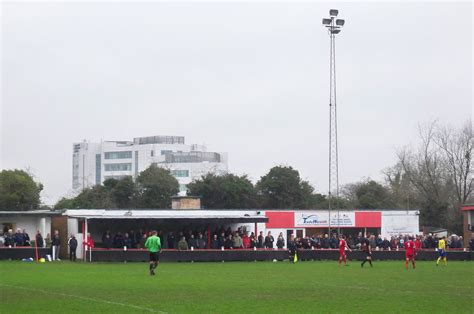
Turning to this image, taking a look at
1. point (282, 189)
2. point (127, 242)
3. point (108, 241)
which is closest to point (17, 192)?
point (282, 189)

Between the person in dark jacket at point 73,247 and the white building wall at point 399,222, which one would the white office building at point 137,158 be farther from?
the person in dark jacket at point 73,247

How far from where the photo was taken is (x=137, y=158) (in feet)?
579

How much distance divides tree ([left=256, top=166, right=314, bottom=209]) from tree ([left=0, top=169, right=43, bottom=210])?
22.8 meters

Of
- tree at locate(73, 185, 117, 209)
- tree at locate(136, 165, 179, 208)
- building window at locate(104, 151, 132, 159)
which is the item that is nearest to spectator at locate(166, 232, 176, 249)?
tree at locate(73, 185, 117, 209)

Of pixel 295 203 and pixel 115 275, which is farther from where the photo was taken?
pixel 295 203

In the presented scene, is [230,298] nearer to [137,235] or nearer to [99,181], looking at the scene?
[137,235]

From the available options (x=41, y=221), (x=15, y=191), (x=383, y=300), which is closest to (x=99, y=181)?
(x=15, y=191)

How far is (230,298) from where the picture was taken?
22344mm

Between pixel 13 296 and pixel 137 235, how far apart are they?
27953 mm

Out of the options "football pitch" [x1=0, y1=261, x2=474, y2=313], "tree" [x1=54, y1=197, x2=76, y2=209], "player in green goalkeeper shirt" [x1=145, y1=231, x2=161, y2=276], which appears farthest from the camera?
"tree" [x1=54, y1=197, x2=76, y2=209]

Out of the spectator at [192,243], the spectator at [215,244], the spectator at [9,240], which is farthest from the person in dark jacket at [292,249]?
the spectator at [9,240]

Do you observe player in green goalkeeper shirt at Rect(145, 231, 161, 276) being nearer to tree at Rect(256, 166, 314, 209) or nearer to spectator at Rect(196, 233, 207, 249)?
spectator at Rect(196, 233, 207, 249)

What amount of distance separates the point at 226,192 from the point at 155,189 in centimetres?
916

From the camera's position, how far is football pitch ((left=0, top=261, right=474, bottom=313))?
19.8 metres
